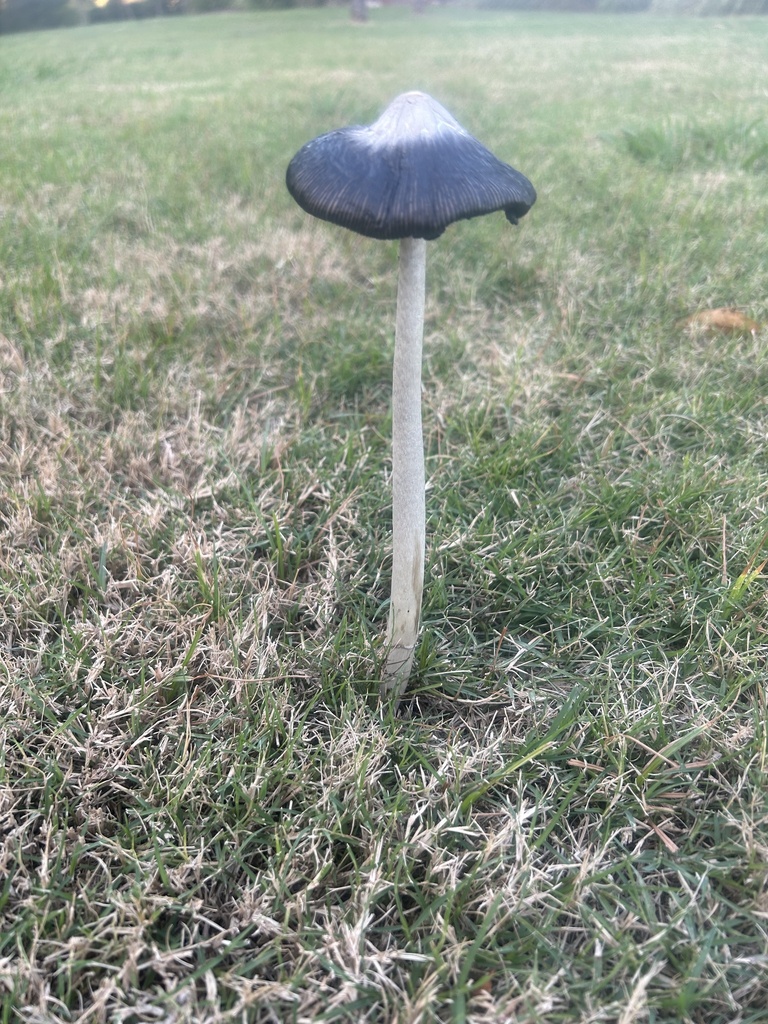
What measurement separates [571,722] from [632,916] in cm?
36

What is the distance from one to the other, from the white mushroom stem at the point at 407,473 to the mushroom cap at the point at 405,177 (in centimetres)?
10

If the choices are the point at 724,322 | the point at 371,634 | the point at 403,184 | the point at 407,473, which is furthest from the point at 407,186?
the point at 724,322

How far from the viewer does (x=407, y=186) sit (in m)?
1.02

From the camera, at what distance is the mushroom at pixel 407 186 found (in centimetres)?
102

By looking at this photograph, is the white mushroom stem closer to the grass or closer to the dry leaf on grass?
the grass

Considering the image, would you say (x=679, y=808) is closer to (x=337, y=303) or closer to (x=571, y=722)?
(x=571, y=722)

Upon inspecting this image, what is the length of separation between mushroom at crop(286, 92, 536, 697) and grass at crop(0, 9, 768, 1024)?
2.23 ft

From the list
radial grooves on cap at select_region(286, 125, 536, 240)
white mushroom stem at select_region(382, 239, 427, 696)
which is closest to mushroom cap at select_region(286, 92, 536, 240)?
radial grooves on cap at select_region(286, 125, 536, 240)

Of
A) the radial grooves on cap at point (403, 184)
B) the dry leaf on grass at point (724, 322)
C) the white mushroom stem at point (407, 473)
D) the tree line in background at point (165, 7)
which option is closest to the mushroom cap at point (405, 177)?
the radial grooves on cap at point (403, 184)

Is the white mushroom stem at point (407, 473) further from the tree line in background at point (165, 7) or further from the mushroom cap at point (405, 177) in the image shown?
the tree line in background at point (165, 7)

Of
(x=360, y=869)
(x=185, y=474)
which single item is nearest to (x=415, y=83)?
(x=185, y=474)

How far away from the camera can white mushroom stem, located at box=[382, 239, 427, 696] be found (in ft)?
3.82

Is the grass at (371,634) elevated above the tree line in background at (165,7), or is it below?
below

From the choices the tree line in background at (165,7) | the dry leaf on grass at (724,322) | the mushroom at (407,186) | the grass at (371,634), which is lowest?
the grass at (371,634)
